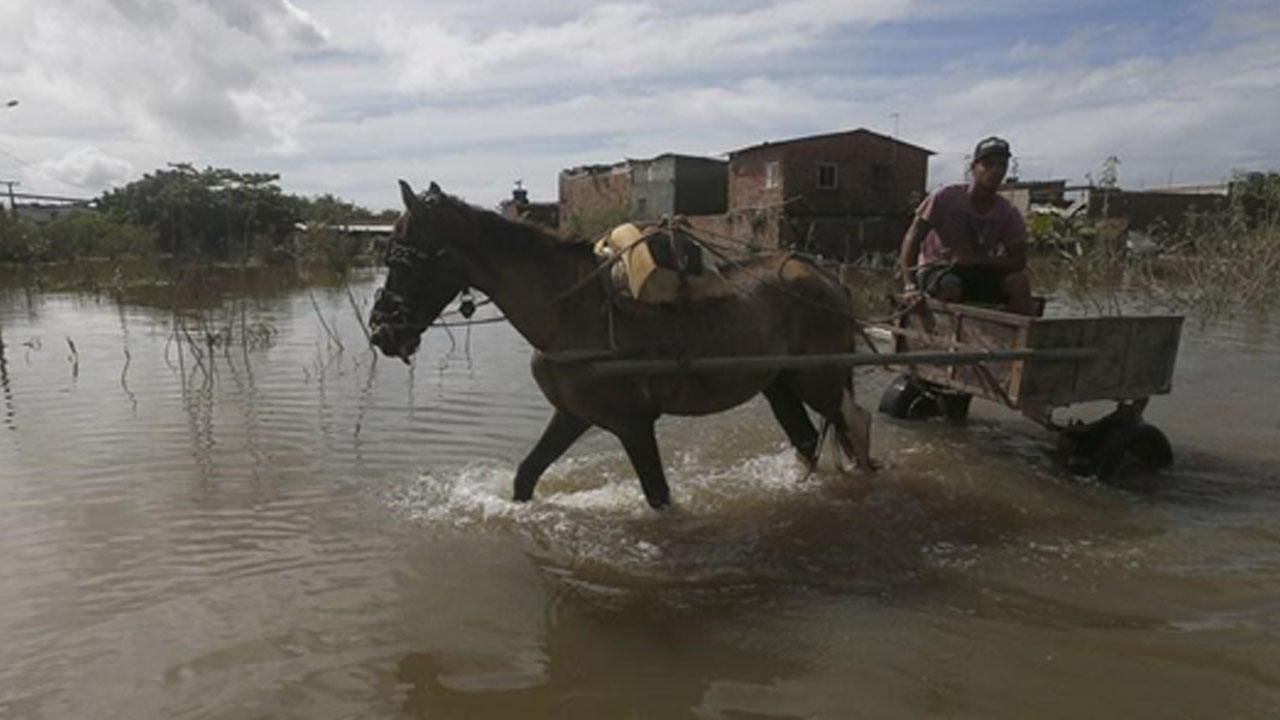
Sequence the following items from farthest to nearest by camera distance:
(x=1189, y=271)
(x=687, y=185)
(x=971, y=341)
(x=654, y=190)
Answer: (x=654, y=190) < (x=687, y=185) < (x=1189, y=271) < (x=971, y=341)

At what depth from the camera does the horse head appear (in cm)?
431

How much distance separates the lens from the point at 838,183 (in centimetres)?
3191

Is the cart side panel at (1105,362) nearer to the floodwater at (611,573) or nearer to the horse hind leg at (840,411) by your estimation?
the floodwater at (611,573)

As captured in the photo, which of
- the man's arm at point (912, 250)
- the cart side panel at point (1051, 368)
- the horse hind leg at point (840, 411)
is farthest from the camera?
the man's arm at point (912, 250)

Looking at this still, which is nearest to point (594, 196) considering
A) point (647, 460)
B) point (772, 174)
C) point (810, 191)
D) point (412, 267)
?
point (772, 174)

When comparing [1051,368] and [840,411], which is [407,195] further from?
[1051,368]

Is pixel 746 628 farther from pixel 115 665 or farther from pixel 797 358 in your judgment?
pixel 115 665

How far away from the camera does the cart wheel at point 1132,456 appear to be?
616cm

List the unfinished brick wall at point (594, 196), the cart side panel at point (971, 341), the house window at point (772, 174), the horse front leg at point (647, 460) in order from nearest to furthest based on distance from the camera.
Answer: the horse front leg at point (647, 460), the cart side panel at point (971, 341), the house window at point (772, 174), the unfinished brick wall at point (594, 196)

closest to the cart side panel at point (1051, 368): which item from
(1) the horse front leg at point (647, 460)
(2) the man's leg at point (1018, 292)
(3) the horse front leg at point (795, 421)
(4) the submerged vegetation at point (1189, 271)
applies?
(2) the man's leg at point (1018, 292)

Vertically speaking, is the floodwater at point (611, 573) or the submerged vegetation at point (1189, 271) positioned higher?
the submerged vegetation at point (1189, 271)

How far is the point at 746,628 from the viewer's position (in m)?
4.01

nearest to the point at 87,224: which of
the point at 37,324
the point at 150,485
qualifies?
the point at 37,324

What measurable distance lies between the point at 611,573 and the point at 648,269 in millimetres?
1686
